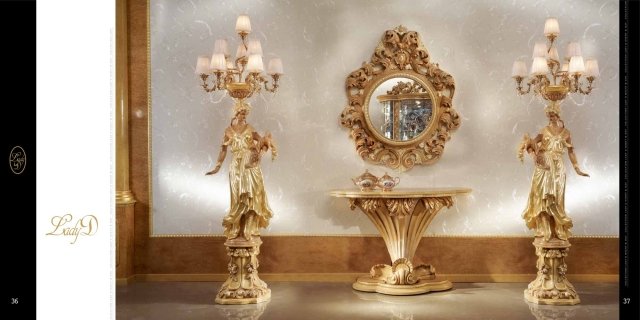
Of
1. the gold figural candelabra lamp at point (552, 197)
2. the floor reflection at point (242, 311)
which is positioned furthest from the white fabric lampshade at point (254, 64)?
the gold figural candelabra lamp at point (552, 197)

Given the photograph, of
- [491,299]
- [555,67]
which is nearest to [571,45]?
[555,67]

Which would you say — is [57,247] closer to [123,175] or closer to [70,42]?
[70,42]

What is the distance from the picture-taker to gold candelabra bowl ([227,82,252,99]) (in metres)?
5.91

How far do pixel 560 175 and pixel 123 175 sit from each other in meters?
4.37

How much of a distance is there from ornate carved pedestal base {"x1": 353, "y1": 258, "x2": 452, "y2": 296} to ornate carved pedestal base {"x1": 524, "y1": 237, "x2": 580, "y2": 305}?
960 mm

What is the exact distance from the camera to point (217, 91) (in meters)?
7.18

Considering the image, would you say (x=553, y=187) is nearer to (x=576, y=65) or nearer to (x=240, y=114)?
(x=576, y=65)

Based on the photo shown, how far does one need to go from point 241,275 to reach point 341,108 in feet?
7.09

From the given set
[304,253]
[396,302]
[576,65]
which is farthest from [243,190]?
[576,65]

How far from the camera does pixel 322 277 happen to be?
713 centimetres
